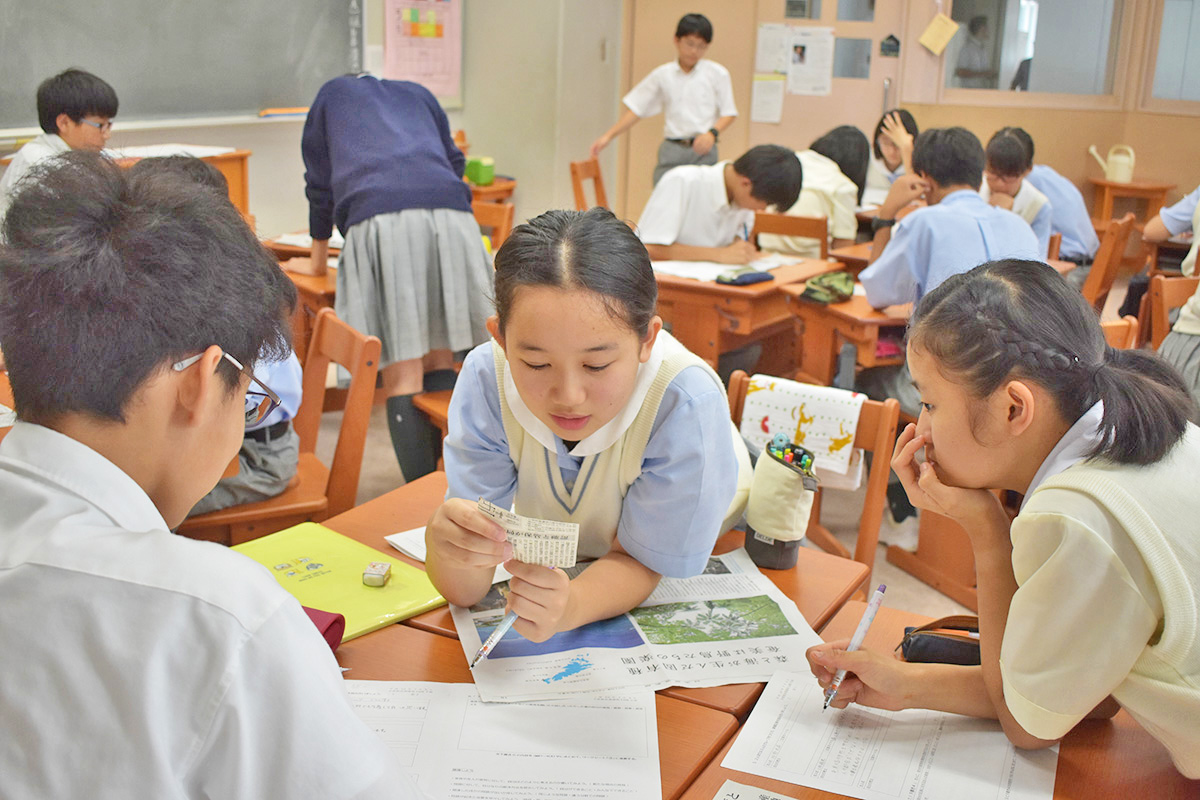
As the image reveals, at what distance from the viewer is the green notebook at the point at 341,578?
135cm

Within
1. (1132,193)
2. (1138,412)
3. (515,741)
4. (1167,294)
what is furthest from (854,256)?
(1132,193)

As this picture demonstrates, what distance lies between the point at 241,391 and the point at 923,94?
6.90 m

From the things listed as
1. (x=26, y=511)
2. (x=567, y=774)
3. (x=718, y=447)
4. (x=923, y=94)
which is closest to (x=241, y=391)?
(x=26, y=511)

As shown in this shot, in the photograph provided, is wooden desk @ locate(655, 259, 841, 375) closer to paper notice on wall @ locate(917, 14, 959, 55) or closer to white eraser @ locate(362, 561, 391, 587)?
white eraser @ locate(362, 561, 391, 587)

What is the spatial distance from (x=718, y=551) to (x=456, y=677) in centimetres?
53

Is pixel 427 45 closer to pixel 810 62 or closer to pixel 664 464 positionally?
pixel 810 62

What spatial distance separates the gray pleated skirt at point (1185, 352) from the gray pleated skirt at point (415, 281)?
2040mm

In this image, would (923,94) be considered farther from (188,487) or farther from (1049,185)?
(188,487)

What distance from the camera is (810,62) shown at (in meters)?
6.96

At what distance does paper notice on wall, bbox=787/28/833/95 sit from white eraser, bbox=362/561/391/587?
20.7 ft

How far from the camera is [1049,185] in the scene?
4.94 meters

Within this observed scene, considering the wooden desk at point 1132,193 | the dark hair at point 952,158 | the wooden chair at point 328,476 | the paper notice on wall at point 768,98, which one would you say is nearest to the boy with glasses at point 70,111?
the wooden chair at point 328,476

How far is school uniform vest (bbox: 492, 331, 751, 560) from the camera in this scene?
1374mm

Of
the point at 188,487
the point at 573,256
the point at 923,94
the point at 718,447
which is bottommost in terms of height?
the point at 718,447
